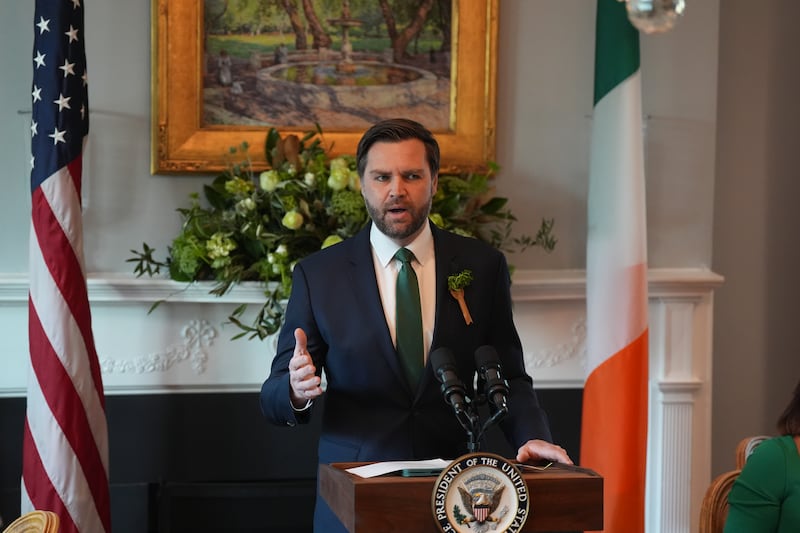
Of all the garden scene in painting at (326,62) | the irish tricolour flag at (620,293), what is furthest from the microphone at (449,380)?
the garden scene in painting at (326,62)

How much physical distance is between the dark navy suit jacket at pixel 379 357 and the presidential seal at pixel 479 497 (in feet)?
1.92

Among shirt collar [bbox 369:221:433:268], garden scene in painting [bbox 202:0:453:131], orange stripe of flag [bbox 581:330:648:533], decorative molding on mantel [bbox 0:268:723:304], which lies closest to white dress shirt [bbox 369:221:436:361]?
shirt collar [bbox 369:221:433:268]

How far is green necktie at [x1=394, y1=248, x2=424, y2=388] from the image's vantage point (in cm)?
261

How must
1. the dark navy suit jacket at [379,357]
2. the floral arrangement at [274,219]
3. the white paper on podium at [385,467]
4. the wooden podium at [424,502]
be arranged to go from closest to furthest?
the wooden podium at [424,502] → the white paper on podium at [385,467] → the dark navy suit jacket at [379,357] → the floral arrangement at [274,219]

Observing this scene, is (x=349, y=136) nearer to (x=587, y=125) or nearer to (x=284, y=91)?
(x=284, y=91)

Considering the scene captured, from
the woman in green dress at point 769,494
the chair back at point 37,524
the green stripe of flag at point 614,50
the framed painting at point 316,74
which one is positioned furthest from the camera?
the framed painting at point 316,74

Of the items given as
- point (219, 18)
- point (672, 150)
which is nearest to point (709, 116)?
point (672, 150)

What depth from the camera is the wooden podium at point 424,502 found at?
1.90 metres

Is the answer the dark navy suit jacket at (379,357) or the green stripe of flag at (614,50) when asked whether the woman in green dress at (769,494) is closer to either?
the dark navy suit jacket at (379,357)

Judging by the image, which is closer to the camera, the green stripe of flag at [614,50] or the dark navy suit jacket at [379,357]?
the dark navy suit jacket at [379,357]

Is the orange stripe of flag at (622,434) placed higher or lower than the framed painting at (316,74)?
lower

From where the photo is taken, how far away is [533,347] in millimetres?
4336

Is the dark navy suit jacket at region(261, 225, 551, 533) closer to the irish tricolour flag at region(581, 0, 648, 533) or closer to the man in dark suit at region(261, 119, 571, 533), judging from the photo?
the man in dark suit at region(261, 119, 571, 533)

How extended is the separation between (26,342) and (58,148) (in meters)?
0.91
